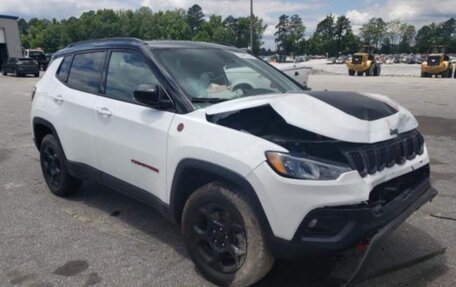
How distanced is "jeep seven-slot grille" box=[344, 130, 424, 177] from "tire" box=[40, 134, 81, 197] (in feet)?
10.9

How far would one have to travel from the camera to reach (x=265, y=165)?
9.15 ft

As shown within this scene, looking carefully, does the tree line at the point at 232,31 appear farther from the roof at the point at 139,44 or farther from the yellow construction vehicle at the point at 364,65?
the roof at the point at 139,44

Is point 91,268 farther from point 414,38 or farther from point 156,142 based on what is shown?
point 414,38

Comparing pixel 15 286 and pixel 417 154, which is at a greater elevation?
pixel 417 154

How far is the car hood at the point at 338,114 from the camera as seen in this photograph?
9.34 feet

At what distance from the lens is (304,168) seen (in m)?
2.74

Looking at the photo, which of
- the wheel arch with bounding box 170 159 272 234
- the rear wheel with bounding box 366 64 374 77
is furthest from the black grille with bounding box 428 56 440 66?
the wheel arch with bounding box 170 159 272 234

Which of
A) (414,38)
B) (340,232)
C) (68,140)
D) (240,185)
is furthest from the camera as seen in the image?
(414,38)

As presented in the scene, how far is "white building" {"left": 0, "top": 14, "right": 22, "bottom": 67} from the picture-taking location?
50156 mm

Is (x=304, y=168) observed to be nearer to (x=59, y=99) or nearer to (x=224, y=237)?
(x=224, y=237)

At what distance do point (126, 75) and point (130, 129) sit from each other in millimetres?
594

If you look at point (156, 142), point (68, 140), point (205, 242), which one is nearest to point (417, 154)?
point (205, 242)

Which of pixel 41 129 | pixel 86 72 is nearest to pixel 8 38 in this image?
pixel 41 129

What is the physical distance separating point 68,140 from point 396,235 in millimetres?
3341
